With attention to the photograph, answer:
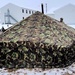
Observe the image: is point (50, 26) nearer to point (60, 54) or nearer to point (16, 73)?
point (60, 54)

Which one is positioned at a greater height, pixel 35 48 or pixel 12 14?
pixel 12 14

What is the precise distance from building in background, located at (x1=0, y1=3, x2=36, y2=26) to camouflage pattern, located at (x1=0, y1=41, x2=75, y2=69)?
51.3ft

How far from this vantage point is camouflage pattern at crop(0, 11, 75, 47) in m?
4.76

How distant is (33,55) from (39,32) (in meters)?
0.68

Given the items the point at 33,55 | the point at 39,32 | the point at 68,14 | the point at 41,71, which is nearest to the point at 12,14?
the point at 68,14

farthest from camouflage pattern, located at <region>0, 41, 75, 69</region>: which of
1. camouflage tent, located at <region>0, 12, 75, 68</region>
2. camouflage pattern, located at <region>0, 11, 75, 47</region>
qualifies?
camouflage pattern, located at <region>0, 11, 75, 47</region>

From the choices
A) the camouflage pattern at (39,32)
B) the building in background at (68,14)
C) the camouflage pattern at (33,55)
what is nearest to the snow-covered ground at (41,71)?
the camouflage pattern at (33,55)

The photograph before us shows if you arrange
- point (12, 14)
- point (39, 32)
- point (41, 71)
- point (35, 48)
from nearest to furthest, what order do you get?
point (41, 71) → point (35, 48) → point (39, 32) → point (12, 14)

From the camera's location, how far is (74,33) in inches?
215

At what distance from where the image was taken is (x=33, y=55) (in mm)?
4723

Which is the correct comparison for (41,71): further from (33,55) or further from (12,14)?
(12,14)

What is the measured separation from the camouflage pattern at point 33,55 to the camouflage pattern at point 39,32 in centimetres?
13

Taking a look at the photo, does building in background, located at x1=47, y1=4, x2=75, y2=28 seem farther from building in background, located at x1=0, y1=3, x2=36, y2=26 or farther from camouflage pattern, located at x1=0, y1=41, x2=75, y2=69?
camouflage pattern, located at x1=0, y1=41, x2=75, y2=69

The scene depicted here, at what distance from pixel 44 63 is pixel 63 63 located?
52 centimetres
